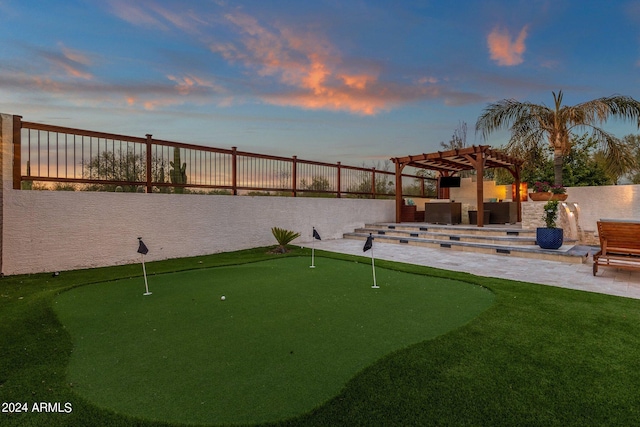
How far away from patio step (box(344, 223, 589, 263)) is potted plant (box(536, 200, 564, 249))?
0.16 metres

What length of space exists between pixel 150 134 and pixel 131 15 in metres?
2.96

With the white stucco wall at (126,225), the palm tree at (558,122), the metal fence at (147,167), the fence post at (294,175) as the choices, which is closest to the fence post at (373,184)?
the metal fence at (147,167)

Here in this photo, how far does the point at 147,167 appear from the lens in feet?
24.7

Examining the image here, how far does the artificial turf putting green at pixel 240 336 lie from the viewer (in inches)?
71.4

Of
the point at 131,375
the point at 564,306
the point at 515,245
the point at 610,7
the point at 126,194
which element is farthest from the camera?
the point at 610,7

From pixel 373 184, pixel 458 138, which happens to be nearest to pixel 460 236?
pixel 373 184

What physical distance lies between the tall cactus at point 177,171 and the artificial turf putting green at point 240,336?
3560 millimetres

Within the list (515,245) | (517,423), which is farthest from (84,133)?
(515,245)

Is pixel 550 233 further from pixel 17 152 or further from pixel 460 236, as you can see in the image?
pixel 17 152

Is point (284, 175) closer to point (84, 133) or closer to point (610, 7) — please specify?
point (84, 133)

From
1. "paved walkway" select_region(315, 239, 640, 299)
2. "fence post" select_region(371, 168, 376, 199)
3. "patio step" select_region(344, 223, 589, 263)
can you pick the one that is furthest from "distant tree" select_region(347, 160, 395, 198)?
"paved walkway" select_region(315, 239, 640, 299)

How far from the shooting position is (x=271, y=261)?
23.3 feet

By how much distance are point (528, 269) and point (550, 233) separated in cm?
197

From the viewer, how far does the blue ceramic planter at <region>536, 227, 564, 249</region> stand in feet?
24.1
